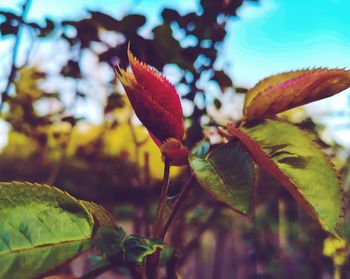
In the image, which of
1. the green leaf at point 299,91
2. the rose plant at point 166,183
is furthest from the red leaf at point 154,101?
the green leaf at point 299,91

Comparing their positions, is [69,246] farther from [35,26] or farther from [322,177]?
[35,26]

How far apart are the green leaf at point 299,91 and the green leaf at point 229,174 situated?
0.06m

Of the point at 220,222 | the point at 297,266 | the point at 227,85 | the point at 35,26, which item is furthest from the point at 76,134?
the point at 227,85

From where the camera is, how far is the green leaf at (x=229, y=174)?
492 millimetres

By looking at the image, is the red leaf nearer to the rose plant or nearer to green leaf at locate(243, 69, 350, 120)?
the rose plant

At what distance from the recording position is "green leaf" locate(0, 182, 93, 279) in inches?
17.2

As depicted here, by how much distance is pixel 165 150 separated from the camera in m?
0.54

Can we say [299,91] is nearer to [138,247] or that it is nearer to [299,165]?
[299,165]

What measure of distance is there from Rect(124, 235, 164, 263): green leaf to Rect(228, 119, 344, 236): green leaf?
157 millimetres

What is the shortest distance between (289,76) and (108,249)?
351 millimetres

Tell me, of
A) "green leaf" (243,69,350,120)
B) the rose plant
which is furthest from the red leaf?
"green leaf" (243,69,350,120)

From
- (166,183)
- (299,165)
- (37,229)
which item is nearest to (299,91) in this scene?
(299,165)

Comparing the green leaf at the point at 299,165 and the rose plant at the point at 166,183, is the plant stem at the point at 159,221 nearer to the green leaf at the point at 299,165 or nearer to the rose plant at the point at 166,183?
the rose plant at the point at 166,183

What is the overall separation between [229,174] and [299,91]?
5.7 inches
